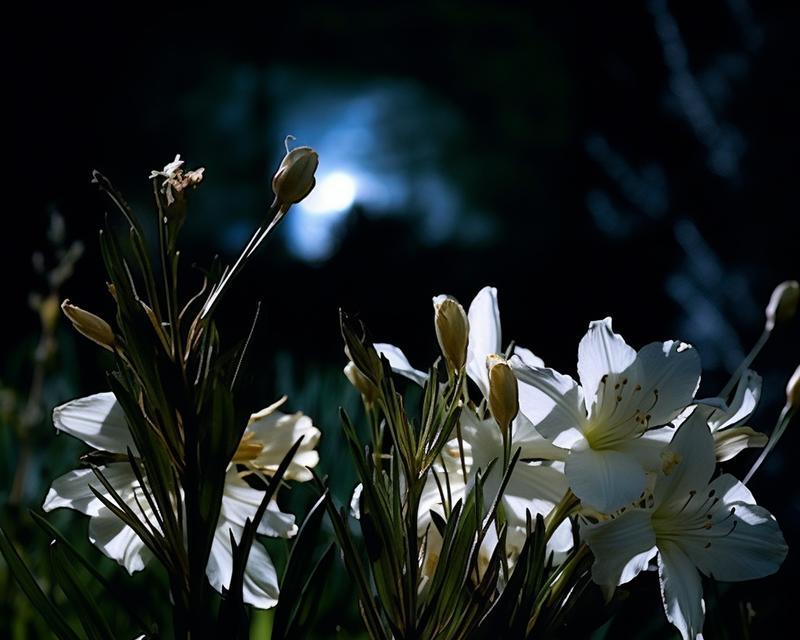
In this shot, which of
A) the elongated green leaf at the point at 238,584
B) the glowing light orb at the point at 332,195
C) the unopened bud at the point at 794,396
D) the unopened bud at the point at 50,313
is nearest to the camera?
the elongated green leaf at the point at 238,584

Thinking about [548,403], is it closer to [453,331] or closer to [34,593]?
[453,331]

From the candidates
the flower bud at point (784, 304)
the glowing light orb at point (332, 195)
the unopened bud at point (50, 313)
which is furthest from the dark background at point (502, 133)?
the flower bud at point (784, 304)

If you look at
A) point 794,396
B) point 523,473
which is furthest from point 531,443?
point 794,396

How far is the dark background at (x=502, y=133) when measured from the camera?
2.03 meters

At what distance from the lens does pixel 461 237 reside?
2.05 m

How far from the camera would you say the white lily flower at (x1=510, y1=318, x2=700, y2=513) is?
0.30m

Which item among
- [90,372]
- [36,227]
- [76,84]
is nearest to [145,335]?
[90,372]

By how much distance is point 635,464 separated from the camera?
0.29m

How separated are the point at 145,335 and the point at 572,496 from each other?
0.42ft

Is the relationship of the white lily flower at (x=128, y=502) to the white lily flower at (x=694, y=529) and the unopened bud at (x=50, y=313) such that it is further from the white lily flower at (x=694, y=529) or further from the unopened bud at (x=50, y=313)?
the unopened bud at (x=50, y=313)

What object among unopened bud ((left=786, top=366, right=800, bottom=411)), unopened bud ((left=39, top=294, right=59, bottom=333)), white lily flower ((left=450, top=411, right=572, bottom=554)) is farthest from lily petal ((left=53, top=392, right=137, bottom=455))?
unopened bud ((left=39, top=294, right=59, bottom=333))

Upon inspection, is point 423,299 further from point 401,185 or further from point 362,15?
point 362,15

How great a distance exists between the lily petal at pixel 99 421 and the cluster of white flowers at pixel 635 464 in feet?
0.31

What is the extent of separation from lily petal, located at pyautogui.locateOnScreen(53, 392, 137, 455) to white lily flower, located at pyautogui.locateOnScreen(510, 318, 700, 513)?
12 cm
